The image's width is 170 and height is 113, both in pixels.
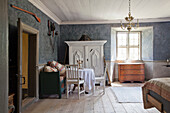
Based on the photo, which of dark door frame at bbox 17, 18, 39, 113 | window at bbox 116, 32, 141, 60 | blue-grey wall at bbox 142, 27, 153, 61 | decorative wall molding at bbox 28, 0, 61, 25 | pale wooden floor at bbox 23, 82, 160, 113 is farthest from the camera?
window at bbox 116, 32, 141, 60

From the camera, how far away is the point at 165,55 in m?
6.65

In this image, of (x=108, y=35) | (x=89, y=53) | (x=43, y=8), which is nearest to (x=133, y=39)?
(x=108, y=35)

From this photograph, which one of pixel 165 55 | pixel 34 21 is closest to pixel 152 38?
pixel 165 55

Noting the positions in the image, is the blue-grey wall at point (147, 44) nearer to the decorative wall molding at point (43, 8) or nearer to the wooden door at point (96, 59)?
the wooden door at point (96, 59)

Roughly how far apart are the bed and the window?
458 cm

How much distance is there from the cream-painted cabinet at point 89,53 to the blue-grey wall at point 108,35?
575mm

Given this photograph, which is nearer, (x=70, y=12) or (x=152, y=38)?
(x=70, y=12)

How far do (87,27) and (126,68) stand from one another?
265 centimetres

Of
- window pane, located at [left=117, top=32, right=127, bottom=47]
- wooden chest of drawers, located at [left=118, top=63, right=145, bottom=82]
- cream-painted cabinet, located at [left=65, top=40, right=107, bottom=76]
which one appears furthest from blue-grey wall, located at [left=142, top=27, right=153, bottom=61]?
cream-painted cabinet, located at [left=65, top=40, right=107, bottom=76]

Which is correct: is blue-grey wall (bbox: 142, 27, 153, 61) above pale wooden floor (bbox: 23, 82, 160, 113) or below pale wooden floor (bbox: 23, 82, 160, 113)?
above

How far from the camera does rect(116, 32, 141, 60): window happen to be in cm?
755

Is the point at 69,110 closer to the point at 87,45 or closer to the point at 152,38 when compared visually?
the point at 87,45

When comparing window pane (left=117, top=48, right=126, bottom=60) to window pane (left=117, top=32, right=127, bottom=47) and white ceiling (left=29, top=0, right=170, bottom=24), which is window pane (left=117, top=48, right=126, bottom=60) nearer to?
window pane (left=117, top=32, right=127, bottom=47)

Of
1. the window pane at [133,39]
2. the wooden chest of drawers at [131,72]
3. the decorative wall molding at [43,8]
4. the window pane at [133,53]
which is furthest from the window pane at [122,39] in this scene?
the decorative wall molding at [43,8]
